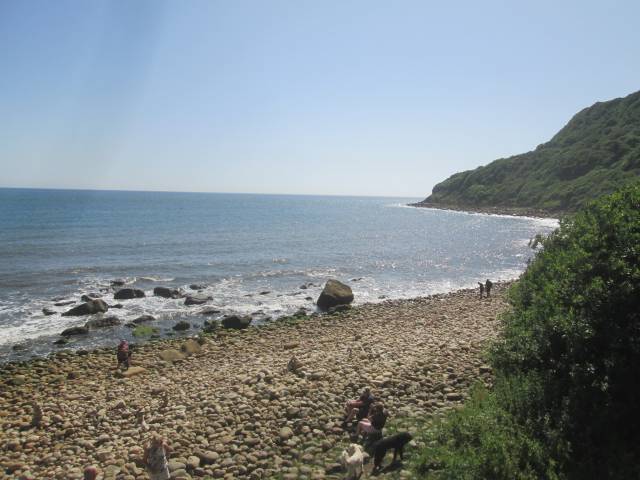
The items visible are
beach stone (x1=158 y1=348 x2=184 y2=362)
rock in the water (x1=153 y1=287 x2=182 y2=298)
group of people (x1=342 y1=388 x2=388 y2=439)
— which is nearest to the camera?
group of people (x1=342 y1=388 x2=388 y2=439)

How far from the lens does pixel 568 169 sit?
13562 centimetres

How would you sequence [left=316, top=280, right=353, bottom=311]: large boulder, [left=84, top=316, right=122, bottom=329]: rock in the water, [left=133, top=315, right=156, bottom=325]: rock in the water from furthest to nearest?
[left=316, top=280, right=353, bottom=311]: large boulder < [left=133, top=315, right=156, bottom=325]: rock in the water < [left=84, top=316, right=122, bottom=329]: rock in the water

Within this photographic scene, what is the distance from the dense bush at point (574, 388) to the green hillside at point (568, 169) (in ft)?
339

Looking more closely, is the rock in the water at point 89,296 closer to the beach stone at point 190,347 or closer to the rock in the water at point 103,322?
the rock in the water at point 103,322

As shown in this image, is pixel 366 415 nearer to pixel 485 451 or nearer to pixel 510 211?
pixel 485 451

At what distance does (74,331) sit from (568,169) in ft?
480

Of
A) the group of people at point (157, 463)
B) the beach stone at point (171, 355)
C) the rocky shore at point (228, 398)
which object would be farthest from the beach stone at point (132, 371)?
the group of people at point (157, 463)

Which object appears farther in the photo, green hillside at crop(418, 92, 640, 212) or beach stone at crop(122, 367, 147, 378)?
green hillside at crop(418, 92, 640, 212)

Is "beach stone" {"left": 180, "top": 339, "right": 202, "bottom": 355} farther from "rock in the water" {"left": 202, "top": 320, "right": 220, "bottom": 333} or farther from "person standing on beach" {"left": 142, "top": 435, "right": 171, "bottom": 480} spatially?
"person standing on beach" {"left": 142, "top": 435, "right": 171, "bottom": 480}

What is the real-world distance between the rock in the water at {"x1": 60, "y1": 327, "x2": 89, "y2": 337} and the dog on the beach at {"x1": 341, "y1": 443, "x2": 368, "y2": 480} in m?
23.7

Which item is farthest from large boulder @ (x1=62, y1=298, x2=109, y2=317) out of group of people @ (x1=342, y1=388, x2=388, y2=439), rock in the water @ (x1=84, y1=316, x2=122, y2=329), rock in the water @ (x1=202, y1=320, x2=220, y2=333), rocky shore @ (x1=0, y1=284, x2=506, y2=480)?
group of people @ (x1=342, y1=388, x2=388, y2=439)

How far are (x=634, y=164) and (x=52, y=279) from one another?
12968 cm

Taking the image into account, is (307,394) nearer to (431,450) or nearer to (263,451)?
(263,451)

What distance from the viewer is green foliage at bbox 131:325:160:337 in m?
28.1
